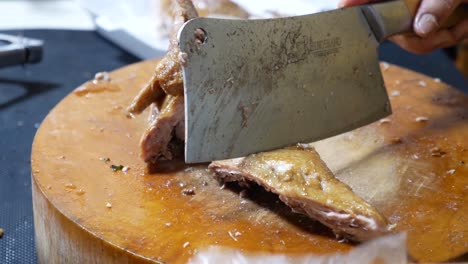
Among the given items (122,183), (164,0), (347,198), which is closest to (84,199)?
(122,183)

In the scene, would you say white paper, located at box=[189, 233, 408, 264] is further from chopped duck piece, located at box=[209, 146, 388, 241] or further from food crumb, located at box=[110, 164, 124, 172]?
food crumb, located at box=[110, 164, 124, 172]

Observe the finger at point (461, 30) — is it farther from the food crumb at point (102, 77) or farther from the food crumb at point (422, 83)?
the food crumb at point (102, 77)

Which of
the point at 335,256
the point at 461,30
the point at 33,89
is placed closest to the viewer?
the point at 335,256

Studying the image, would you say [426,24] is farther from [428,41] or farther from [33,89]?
[33,89]

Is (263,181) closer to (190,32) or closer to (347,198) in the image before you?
(347,198)

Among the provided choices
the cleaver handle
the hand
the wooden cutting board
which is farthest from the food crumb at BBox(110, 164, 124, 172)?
the hand

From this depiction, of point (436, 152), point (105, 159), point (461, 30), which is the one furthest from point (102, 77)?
point (461, 30)

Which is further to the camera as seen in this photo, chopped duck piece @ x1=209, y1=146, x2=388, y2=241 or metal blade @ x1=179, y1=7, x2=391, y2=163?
metal blade @ x1=179, y1=7, x2=391, y2=163
